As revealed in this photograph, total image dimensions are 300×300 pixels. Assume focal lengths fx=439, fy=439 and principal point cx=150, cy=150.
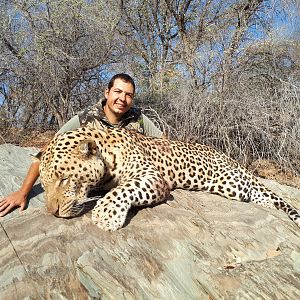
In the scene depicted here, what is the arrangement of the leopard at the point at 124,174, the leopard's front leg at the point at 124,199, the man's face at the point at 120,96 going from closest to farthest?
the leopard's front leg at the point at 124,199
the leopard at the point at 124,174
the man's face at the point at 120,96

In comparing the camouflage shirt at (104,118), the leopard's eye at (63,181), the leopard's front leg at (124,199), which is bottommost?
the leopard's front leg at (124,199)

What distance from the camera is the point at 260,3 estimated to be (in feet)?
39.6

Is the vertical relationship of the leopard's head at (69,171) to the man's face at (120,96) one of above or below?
below

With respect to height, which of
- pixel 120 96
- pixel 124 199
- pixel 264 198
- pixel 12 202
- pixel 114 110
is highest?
pixel 120 96

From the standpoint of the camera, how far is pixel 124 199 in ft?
12.3

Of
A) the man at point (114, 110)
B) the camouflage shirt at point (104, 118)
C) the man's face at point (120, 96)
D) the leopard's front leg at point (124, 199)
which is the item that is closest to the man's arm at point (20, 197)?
the leopard's front leg at point (124, 199)

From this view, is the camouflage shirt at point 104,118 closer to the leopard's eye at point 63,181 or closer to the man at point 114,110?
the man at point 114,110

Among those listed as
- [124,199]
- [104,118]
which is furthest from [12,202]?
[104,118]

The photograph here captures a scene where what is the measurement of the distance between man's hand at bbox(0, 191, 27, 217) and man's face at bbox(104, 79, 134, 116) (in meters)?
1.64

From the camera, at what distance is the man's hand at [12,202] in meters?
3.84

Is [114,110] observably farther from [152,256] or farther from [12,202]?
[152,256]

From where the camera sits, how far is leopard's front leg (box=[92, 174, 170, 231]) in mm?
3510

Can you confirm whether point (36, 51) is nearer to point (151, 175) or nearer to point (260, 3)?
point (151, 175)

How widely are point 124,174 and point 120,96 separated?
48.3 inches
